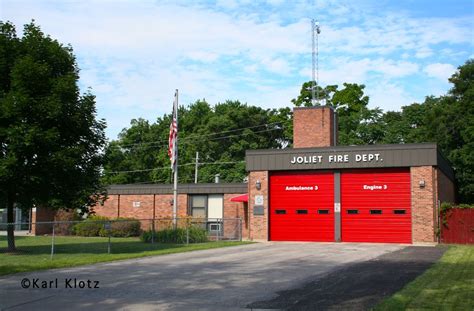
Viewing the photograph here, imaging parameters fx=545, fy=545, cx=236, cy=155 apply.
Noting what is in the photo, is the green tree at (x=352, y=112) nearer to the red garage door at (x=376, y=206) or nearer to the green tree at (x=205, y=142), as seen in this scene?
the green tree at (x=205, y=142)

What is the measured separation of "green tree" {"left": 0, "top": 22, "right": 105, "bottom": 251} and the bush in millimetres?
6133

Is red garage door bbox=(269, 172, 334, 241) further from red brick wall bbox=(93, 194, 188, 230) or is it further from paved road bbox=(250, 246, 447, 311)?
paved road bbox=(250, 246, 447, 311)

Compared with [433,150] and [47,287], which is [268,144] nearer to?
[433,150]

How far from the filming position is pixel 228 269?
15.1 metres

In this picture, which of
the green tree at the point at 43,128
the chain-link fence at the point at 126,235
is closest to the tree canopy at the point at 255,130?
the chain-link fence at the point at 126,235

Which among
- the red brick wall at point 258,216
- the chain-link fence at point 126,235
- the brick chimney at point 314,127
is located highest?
the brick chimney at point 314,127

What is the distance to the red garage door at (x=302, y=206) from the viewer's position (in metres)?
28.7

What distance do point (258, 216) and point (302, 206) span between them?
246 centimetres

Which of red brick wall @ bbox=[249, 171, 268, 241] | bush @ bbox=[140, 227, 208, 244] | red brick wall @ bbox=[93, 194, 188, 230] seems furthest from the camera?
red brick wall @ bbox=[93, 194, 188, 230]

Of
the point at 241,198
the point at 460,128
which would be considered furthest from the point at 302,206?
the point at 460,128

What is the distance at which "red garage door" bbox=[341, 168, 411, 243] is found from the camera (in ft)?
88.9

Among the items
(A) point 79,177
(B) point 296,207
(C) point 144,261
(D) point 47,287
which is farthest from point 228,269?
(B) point 296,207

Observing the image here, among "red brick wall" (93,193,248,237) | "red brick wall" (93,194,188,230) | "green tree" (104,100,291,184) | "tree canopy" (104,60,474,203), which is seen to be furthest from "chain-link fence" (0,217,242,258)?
"green tree" (104,100,291,184)

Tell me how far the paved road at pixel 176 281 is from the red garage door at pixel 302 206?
372 inches
